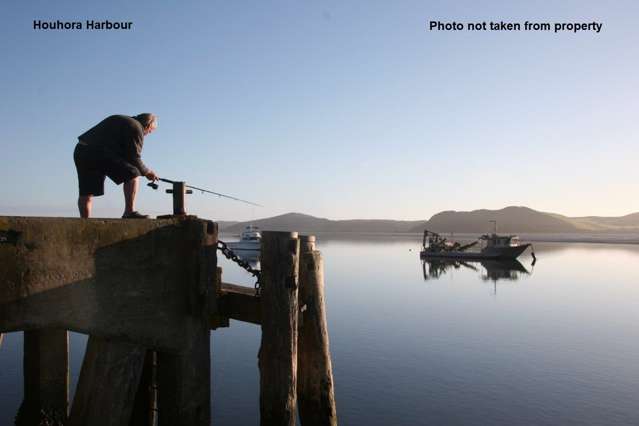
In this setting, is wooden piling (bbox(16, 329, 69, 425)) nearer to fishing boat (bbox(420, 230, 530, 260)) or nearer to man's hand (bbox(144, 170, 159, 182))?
man's hand (bbox(144, 170, 159, 182))

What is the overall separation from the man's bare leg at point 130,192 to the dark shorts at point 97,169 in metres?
0.07

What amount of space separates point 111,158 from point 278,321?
2.96 metres

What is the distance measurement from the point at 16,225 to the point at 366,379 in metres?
12.8

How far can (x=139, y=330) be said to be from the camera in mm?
4984

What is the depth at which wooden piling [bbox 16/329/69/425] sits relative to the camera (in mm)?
7910

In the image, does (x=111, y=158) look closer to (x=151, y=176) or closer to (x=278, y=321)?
(x=151, y=176)

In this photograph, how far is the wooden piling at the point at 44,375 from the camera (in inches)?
311

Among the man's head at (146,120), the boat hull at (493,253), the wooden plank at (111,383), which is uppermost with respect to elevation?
the man's head at (146,120)

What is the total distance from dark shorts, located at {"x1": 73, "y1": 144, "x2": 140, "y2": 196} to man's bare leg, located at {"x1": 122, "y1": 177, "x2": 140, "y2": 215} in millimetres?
66

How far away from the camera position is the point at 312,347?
6.38 meters

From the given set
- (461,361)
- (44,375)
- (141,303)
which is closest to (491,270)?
(461,361)

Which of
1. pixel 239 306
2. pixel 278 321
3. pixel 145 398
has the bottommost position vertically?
pixel 145 398

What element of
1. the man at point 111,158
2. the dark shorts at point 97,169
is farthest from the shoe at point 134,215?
the dark shorts at point 97,169

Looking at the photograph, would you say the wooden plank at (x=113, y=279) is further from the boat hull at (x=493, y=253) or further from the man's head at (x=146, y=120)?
the boat hull at (x=493, y=253)
